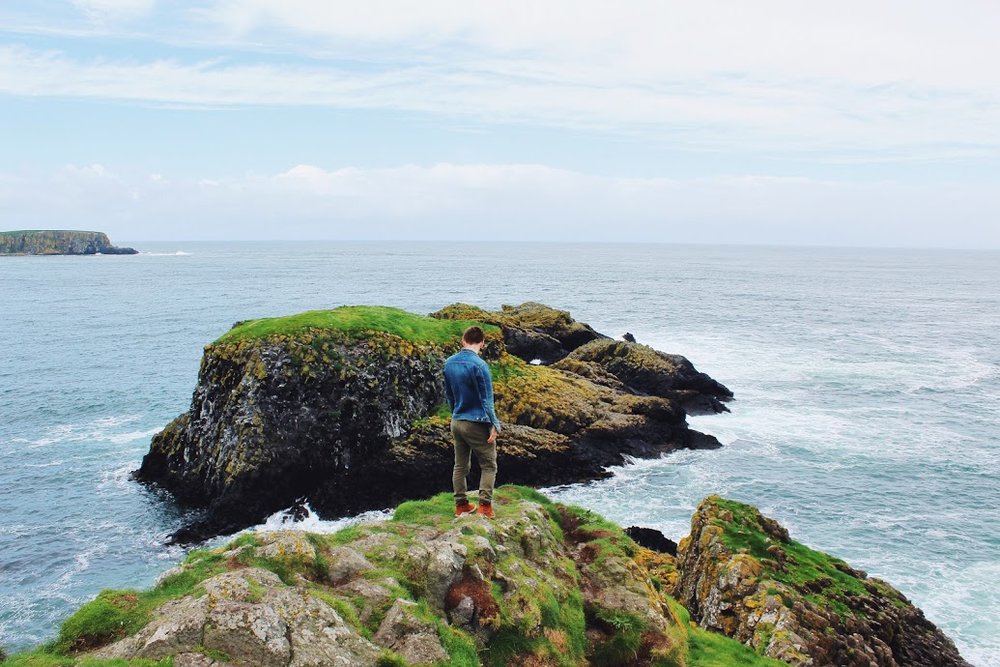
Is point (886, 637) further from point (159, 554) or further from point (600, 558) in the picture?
point (159, 554)

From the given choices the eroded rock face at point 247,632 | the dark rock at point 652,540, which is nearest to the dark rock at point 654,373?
the dark rock at point 652,540

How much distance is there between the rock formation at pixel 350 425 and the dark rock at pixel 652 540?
29.4 ft

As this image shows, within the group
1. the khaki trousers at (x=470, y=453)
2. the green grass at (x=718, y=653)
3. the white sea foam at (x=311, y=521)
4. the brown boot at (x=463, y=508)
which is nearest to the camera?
the green grass at (x=718, y=653)

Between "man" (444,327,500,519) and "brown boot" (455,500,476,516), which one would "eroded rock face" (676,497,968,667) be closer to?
"brown boot" (455,500,476,516)

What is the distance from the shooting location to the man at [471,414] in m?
12.5

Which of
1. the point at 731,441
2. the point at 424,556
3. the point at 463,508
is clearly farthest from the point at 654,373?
the point at 424,556

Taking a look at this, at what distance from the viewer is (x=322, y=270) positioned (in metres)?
181

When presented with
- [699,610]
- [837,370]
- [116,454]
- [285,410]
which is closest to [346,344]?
[285,410]

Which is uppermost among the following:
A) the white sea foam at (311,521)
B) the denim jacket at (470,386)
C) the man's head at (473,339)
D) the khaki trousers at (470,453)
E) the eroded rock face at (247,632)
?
the man's head at (473,339)

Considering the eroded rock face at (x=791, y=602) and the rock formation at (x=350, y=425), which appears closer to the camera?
the eroded rock face at (x=791, y=602)

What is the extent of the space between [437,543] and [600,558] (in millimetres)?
3762

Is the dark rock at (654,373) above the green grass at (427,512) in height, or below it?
below

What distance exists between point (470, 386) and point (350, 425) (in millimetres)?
21184

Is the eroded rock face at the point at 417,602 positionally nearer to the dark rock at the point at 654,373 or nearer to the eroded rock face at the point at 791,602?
the eroded rock face at the point at 791,602
